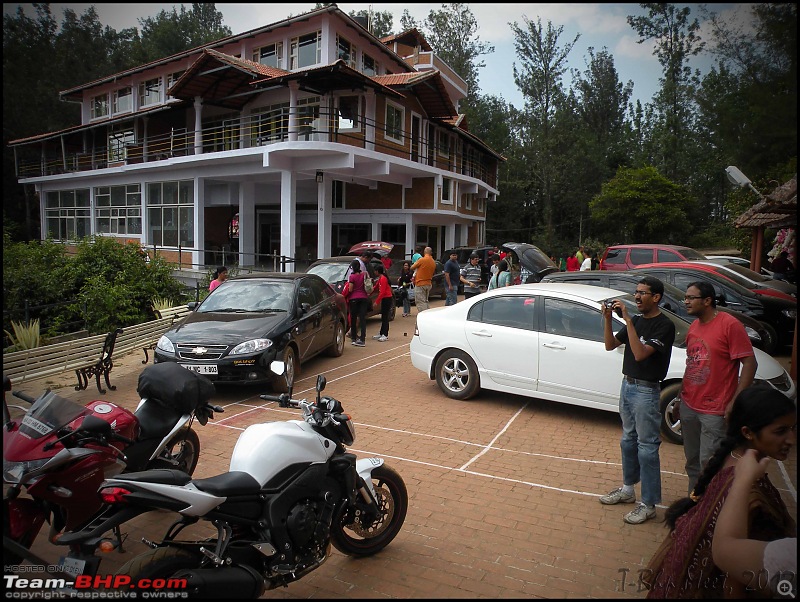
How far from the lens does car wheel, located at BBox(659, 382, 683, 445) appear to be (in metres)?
5.98

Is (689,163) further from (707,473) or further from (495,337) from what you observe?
(707,473)

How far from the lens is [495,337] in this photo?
724 centimetres

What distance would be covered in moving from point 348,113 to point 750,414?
21813mm

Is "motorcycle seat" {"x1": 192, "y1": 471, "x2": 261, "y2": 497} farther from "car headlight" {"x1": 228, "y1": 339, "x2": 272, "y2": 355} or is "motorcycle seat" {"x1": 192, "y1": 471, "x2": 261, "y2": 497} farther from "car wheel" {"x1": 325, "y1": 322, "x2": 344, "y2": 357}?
"car wheel" {"x1": 325, "y1": 322, "x2": 344, "y2": 357}

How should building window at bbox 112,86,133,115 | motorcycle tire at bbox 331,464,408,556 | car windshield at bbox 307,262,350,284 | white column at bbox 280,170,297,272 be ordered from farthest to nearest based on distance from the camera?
building window at bbox 112,86,133,115 → white column at bbox 280,170,297,272 → car windshield at bbox 307,262,350,284 → motorcycle tire at bbox 331,464,408,556

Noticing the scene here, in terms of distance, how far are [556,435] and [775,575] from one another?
4429mm

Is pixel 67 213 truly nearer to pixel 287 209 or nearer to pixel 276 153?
pixel 287 209

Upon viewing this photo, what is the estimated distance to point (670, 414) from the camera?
6.06 metres

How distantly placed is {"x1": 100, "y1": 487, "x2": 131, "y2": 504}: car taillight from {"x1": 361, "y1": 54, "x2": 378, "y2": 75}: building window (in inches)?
976

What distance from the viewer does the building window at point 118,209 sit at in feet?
92.0

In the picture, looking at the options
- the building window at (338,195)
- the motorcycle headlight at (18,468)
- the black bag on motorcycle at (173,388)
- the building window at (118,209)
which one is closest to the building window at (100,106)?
the building window at (118,209)

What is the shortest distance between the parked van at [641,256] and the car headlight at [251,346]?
1121cm

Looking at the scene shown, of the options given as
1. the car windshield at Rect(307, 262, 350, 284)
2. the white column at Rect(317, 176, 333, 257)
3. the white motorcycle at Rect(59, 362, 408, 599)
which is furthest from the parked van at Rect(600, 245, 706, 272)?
the white motorcycle at Rect(59, 362, 408, 599)

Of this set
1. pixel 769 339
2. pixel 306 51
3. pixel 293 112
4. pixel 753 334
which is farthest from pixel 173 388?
pixel 306 51
